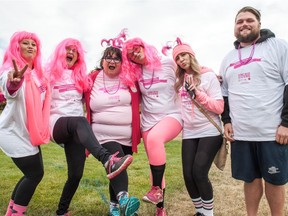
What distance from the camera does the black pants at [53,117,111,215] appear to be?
391cm

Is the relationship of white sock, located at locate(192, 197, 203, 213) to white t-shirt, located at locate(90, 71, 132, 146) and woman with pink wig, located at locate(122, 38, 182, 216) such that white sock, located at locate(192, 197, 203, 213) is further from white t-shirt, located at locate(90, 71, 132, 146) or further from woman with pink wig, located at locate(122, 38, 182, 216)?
white t-shirt, located at locate(90, 71, 132, 146)

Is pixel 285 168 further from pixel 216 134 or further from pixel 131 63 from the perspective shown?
pixel 131 63

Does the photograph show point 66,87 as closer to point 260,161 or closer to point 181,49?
point 181,49

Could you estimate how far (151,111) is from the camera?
448 cm

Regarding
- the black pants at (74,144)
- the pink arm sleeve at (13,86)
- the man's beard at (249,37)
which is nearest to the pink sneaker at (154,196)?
the black pants at (74,144)

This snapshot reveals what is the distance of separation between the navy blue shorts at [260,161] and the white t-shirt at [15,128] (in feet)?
8.09

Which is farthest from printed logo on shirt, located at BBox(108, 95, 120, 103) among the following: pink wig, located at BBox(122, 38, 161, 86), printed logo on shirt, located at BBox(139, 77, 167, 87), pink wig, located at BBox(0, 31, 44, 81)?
pink wig, located at BBox(0, 31, 44, 81)

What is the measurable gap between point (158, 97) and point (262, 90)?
4.51 ft

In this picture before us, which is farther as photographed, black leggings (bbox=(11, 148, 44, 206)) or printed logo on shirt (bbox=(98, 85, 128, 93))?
printed logo on shirt (bbox=(98, 85, 128, 93))

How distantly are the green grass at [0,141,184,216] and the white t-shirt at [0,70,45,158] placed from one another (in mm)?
1553

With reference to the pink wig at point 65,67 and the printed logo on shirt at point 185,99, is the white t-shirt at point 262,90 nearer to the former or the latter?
the printed logo on shirt at point 185,99

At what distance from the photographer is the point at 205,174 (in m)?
4.16

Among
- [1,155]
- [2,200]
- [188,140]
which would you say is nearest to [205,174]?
[188,140]

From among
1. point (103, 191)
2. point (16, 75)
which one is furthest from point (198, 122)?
point (103, 191)
